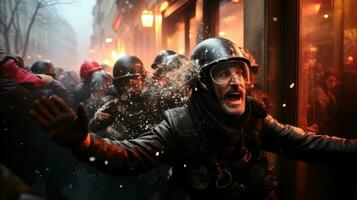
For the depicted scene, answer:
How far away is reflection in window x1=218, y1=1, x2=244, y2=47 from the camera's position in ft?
23.8

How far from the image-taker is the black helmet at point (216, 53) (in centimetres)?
313

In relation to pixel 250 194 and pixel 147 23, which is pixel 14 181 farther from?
pixel 147 23

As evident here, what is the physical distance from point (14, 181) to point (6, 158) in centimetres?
479

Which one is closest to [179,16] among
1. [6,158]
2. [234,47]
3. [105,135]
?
[105,135]

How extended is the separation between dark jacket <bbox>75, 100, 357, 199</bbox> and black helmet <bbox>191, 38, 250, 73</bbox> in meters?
0.35

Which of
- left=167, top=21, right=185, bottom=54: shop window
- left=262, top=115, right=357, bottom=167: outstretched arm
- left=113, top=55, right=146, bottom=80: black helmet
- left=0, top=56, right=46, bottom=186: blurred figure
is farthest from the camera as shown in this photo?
left=167, top=21, right=185, bottom=54: shop window

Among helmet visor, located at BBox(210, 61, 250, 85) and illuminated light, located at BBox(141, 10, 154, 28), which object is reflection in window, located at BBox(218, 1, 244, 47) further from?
illuminated light, located at BBox(141, 10, 154, 28)

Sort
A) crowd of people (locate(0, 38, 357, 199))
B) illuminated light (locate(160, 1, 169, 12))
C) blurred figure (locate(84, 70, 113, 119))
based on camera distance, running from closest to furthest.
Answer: crowd of people (locate(0, 38, 357, 199)) → blurred figure (locate(84, 70, 113, 119)) → illuminated light (locate(160, 1, 169, 12))

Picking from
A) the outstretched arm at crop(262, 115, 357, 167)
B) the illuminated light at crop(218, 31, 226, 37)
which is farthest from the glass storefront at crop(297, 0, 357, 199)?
the illuminated light at crop(218, 31, 226, 37)

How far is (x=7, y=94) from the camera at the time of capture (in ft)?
17.3

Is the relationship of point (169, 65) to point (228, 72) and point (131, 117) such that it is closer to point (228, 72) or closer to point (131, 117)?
point (131, 117)

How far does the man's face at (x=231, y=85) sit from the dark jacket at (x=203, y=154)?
119mm

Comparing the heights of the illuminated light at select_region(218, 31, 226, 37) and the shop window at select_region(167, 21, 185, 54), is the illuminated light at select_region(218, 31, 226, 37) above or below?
below

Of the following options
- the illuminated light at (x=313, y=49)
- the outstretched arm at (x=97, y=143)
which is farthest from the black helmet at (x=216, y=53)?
the illuminated light at (x=313, y=49)
